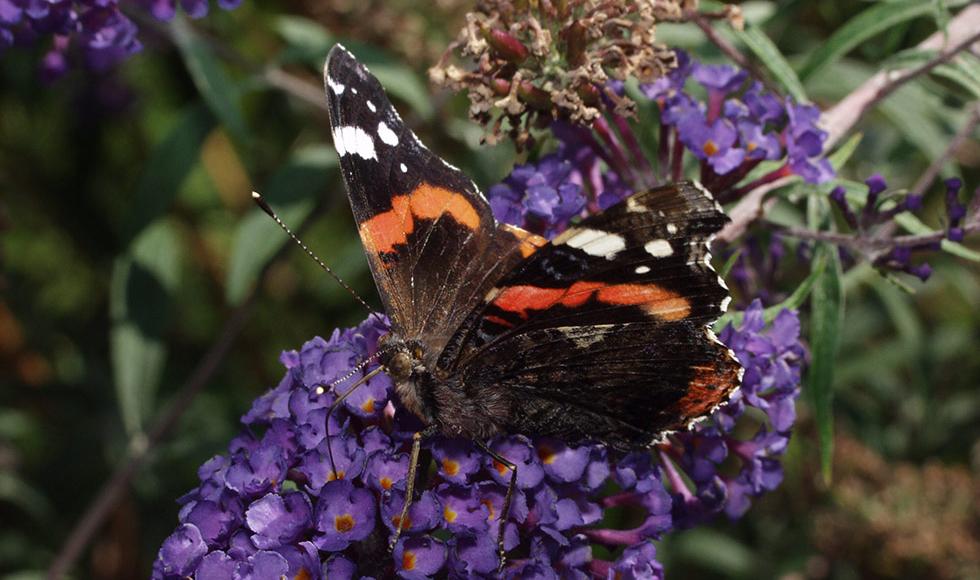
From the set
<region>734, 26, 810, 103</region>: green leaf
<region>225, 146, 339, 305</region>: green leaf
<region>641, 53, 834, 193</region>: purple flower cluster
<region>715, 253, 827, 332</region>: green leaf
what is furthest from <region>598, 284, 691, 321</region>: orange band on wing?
<region>225, 146, 339, 305</region>: green leaf

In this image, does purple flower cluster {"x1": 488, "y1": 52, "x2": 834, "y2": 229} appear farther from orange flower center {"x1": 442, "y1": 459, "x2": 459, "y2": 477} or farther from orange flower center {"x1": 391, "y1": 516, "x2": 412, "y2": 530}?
orange flower center {"x1": 391, "y1": 516, "x2": 412, "y2": 530}

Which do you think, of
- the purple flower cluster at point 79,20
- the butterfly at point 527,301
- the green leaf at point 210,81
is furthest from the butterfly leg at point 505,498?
the green leaf at point 210,81

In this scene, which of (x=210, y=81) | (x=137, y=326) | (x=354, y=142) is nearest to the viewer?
(x=354, y=142)

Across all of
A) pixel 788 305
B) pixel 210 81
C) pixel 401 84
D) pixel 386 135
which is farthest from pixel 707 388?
pixel 210 81

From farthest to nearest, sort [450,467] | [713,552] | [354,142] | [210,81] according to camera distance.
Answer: [713,552], [210,81], [354,142], [450,467]

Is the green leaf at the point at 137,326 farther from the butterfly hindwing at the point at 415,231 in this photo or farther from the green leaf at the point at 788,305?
the green leaf at the point at 788,305

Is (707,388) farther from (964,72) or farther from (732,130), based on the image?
(964,72)

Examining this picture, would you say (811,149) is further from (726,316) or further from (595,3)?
(595,3)
